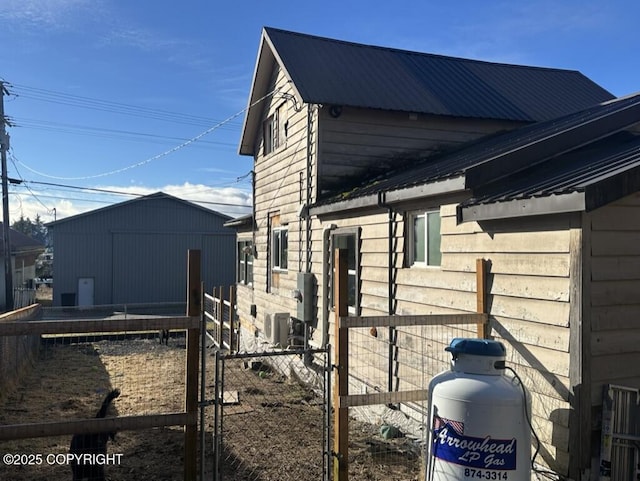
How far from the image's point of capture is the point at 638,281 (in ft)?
14.8

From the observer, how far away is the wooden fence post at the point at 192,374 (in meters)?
4.03

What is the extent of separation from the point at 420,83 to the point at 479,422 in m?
9.31

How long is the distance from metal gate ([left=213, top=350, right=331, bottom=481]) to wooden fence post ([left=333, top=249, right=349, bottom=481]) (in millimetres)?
169

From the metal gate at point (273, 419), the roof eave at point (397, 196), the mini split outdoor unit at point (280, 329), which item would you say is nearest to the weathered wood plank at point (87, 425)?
the metal gate at point (273, 419)

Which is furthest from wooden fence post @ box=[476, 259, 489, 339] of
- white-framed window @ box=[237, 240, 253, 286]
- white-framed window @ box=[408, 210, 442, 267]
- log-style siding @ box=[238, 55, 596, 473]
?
white-framed window @ box=[237, 240, 253, 286]

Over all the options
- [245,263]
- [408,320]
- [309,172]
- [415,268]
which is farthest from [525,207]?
[245,263]

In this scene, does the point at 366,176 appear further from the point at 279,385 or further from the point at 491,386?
the point at 491,386

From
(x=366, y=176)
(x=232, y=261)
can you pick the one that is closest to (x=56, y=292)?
(x=232, y=261)

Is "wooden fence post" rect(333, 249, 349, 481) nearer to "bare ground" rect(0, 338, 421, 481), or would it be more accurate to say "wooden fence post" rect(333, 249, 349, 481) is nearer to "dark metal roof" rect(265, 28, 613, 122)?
"bare ground" rect(0, 338, 421, 481)

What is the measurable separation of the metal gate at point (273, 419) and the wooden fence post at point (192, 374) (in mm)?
230

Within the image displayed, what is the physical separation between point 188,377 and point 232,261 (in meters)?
28.5

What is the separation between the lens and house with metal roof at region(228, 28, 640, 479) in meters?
4.32

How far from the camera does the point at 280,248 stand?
1273cm

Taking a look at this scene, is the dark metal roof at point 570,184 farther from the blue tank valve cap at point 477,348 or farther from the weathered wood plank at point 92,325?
the weathered wood plank at point 92,325
